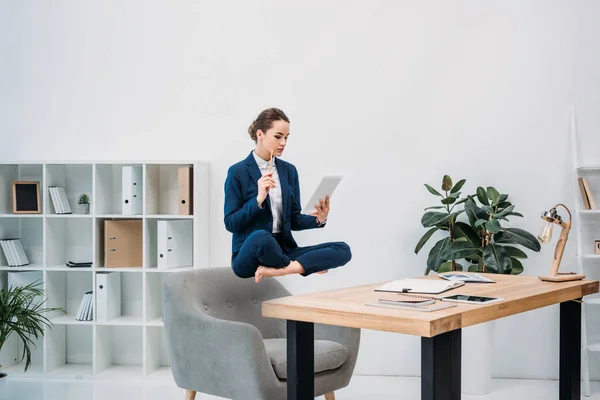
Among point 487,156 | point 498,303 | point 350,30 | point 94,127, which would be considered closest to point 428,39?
point 350,30

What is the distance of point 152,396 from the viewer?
4562 mm

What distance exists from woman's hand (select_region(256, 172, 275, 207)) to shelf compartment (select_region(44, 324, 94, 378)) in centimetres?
281

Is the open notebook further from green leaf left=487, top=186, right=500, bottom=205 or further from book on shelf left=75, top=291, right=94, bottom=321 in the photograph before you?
book on shelf left=75, top=291, right=94, bottom=321

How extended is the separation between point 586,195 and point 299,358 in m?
2.86

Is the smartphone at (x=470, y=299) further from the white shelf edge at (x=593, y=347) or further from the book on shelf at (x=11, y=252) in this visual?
the book on shelf at (x=11, y=252)

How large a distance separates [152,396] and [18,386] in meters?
1.00

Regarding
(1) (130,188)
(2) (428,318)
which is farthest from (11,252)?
(2) (428,318)

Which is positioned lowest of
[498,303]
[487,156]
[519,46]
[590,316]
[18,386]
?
[18,386]

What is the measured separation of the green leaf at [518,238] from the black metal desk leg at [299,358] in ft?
7.34

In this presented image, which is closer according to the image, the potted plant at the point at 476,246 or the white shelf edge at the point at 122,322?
the potted plant at the point at 476,246

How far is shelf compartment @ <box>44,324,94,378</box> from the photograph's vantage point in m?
5.25

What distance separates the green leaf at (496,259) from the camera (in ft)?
14.4

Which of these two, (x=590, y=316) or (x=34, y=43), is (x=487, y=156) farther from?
(x=34, y=43)

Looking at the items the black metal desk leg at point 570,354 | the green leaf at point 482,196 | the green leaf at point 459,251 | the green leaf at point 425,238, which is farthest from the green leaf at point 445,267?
the black metal desk leg at point 570,354
